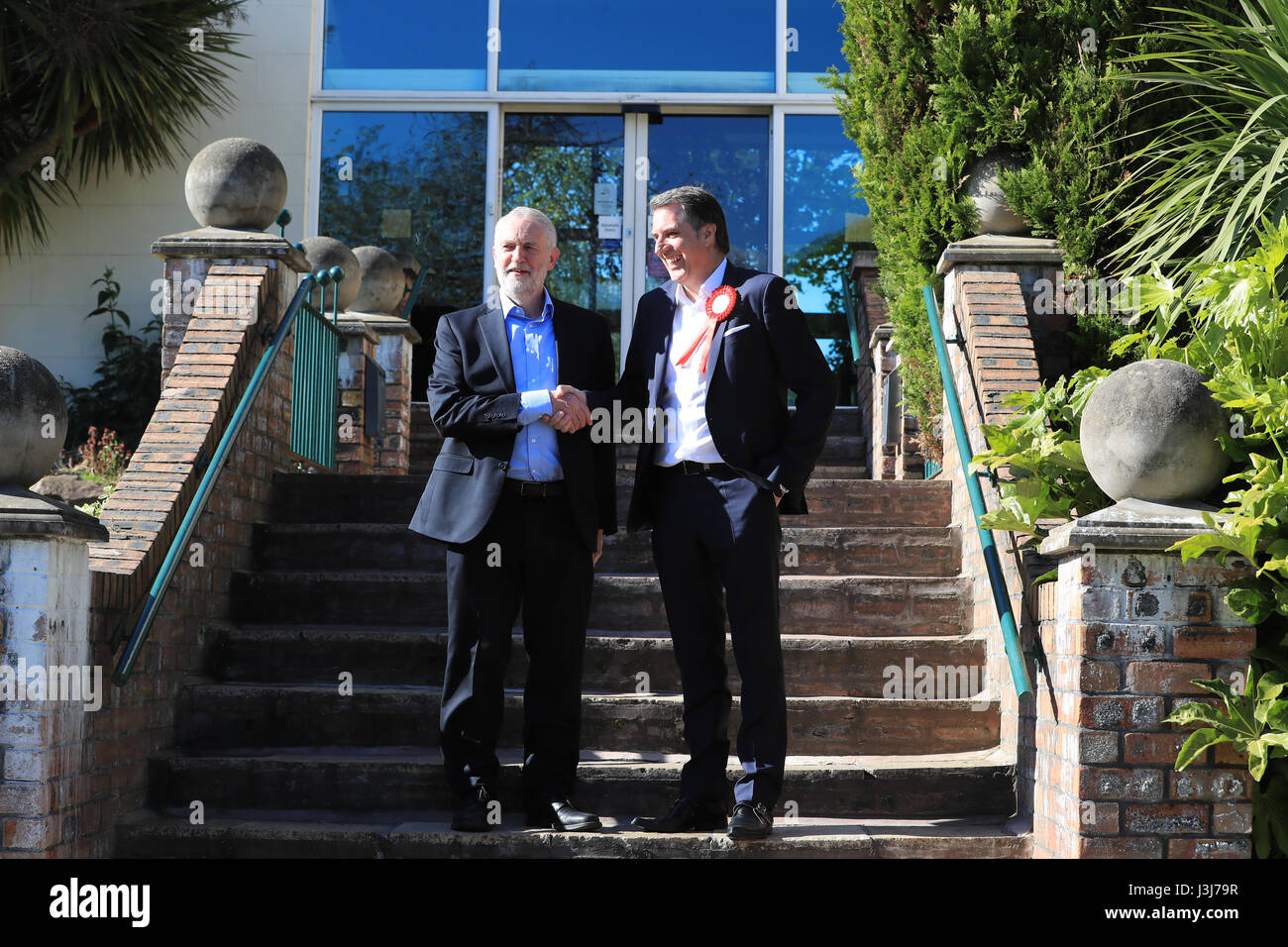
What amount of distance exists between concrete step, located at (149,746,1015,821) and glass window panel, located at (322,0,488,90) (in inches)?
267

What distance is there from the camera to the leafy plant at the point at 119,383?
9.15 m

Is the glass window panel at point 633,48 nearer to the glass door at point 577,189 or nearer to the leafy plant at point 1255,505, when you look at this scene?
the glass door at point 577,189

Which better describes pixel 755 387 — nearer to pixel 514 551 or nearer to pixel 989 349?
pixel 514 551

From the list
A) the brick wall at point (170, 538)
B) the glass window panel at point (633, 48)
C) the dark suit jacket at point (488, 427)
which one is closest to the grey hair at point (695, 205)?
the dark suit jacket at point (488, 427)

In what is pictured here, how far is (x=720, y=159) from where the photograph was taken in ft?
31.1

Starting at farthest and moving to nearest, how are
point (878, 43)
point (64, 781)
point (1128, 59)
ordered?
1. point (878, 43)
2. point (1128, 59)
3. point (64, 781)

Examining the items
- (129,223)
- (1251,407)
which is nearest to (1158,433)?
(1251,407)

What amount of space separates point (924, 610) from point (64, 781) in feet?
9.45

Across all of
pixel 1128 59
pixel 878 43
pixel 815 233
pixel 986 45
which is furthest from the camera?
pixel 815 233

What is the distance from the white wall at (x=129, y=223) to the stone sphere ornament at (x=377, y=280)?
7.76 feet

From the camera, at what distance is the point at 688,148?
948cm

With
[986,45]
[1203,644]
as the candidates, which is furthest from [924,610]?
[986,45]

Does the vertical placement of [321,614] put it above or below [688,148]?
below
